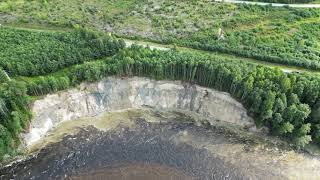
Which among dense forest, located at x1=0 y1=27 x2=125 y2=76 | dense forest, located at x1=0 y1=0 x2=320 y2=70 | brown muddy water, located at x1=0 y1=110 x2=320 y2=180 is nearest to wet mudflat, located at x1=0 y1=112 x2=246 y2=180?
brown muddy water, located at x1=0 y1=110 x2=320 y2=180

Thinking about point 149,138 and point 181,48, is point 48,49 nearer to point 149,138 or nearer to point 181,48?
point 149,138

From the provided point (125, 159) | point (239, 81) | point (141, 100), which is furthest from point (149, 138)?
point (239, 81)

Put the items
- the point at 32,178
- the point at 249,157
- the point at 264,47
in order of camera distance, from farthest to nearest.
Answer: the point at 264,47
the point at 249,157
the point at 32,178

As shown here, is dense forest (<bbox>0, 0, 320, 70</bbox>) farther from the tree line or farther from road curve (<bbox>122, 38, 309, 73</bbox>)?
the tree line

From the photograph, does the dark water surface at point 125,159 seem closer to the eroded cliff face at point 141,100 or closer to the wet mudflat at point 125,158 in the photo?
the wet mudflat at point 125,158

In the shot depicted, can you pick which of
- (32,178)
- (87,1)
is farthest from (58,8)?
(32,178)

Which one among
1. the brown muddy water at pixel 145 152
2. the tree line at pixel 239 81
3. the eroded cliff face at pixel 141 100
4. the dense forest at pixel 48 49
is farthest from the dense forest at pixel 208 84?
the brown muddy water at pixel 145 152

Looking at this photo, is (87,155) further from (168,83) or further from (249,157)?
(249,157)

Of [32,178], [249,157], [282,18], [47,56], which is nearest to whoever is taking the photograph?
[32,178]

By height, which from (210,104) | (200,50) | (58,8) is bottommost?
A: (210,104)
